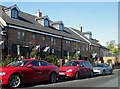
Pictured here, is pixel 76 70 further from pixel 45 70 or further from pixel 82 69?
pixel 45 70

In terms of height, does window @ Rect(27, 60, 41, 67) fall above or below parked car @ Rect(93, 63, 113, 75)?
above

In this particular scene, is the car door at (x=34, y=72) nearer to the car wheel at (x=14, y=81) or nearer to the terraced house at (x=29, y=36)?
the car wheel at (x=14, y=81)

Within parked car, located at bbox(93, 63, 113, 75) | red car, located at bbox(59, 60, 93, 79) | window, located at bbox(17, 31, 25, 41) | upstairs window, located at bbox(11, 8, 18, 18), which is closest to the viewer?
red car, located at bbox(59, 60, 93, 79)

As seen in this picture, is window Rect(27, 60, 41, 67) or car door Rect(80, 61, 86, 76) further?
car door Rect(80, 61, 86, 76)

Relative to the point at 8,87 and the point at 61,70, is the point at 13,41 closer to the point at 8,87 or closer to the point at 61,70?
the point at 61,70

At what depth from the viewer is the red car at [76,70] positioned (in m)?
13.1

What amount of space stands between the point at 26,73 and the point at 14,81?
79cm

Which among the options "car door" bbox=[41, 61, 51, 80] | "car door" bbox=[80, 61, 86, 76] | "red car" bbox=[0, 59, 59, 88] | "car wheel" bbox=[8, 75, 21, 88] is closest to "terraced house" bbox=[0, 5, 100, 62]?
"car door" bbox=[80, 61, 86, 76]

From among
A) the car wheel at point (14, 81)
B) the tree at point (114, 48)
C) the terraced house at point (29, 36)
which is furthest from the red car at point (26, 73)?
the tree at point (114, 48)

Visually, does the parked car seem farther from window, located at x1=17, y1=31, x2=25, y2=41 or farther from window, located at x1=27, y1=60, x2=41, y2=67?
window, located at x1=17, y1=31, x2=25, y2=41

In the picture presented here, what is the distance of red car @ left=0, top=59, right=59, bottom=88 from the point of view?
8.63 meters

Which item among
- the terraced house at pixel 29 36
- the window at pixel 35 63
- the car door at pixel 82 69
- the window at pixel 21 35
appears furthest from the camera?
the window at pixel 21 35

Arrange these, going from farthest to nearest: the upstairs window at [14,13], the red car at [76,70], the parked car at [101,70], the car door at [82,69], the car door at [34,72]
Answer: the upstairs window at [14,13], the parked car at [101,70], the car door at [82,69], the red car at [76,70], the car door at [34,72]

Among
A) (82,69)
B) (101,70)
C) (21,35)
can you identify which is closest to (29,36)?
(21,35)
